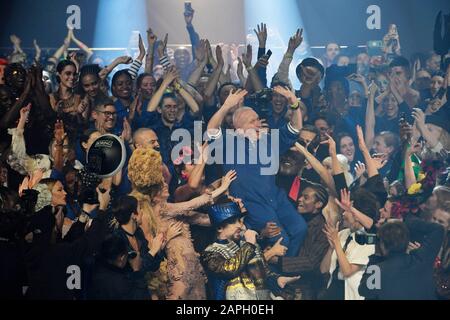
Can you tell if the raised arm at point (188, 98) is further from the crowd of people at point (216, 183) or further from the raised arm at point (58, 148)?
the raised arm at point (58, 148)

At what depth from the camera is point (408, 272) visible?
8.31 m

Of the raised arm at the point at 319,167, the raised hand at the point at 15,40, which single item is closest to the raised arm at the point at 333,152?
the raised arm at the point at 319,167

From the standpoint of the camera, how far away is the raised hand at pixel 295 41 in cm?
830

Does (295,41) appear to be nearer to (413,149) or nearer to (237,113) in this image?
(237,113)

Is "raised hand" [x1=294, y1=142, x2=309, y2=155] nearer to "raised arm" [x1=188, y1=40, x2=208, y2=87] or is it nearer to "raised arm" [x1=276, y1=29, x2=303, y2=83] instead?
"raised arm" [x1=276, y1=29, x2=303, y2=83]

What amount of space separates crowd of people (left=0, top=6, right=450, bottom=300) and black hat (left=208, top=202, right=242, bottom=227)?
0.6 inches

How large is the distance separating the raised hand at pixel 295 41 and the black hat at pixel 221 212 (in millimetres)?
1627

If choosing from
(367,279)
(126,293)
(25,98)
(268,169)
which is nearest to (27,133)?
(25,98)

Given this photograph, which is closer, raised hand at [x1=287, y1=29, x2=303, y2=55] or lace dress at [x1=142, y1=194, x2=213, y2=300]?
lace dress at [x1=142, y1=194, x2=213, y2=300]

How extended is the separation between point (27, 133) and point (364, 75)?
11.1 ft

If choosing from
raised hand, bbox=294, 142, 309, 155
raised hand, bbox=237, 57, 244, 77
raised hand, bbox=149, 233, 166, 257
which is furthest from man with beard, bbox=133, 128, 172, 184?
raised hand, bbox=294, 142, 309, 155

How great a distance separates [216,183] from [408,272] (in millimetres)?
2085

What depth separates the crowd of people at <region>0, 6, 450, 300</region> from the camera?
322 inches

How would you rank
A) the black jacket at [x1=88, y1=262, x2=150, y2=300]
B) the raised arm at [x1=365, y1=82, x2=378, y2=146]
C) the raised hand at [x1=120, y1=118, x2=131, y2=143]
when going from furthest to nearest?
the raised arm at [x1=365, y1=82, x2=378, y2=146] → the raised hand at [x1=120, y1=118, x2=131, y2=143] → the black jacket at [x1=88, y1=262, x2=150, y2=300]
